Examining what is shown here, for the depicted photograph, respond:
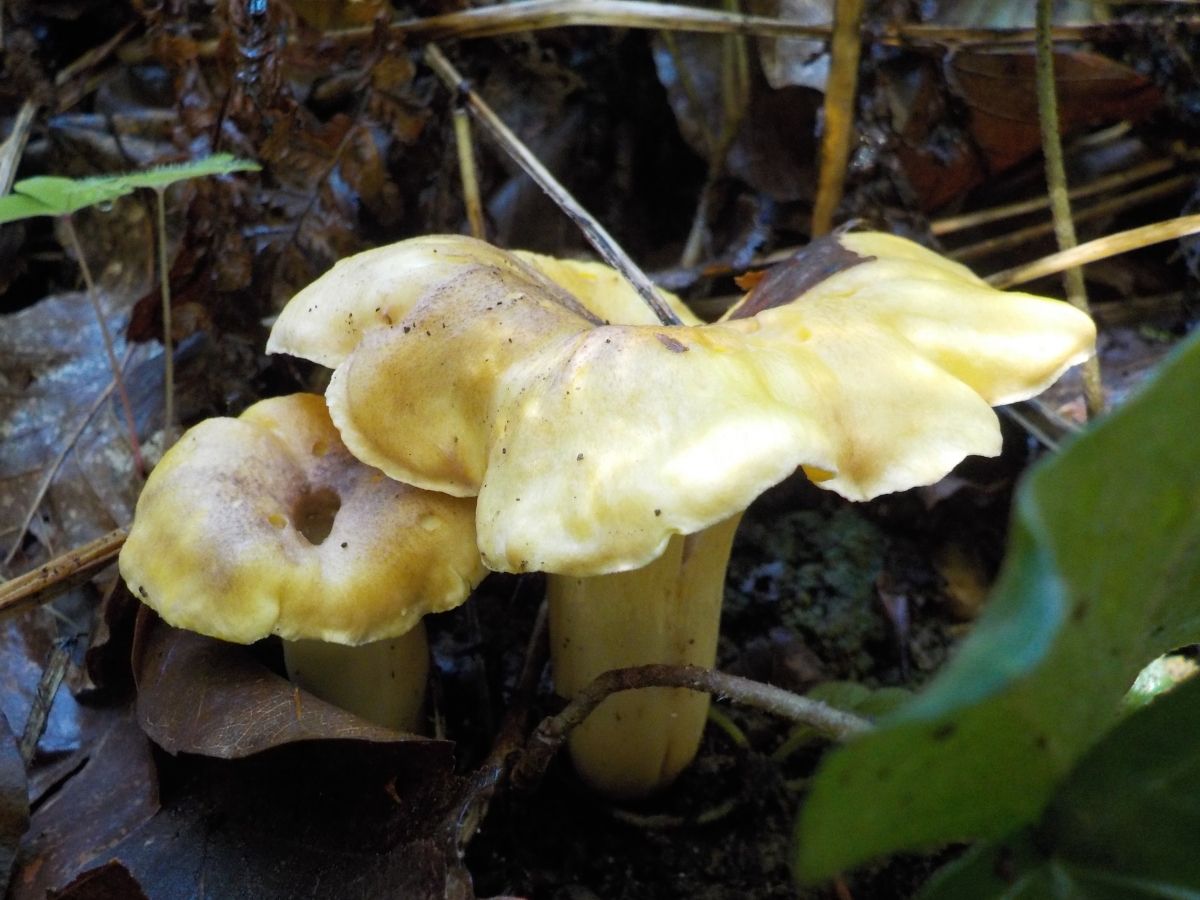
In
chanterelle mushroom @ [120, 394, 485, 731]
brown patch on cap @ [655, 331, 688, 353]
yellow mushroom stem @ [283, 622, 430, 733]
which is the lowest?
yellow mushroom stem @ [283, 622, 430, 733]

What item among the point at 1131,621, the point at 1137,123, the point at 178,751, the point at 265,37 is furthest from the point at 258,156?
the point at 1137,123

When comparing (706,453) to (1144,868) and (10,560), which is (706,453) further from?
(10,560)

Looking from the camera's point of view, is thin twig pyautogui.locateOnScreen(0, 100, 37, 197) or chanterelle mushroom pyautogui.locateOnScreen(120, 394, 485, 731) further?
thin twig pyautogui.locateOnScreen(0, 100, 37, 197)

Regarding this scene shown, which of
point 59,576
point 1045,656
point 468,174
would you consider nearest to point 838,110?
point 468,174

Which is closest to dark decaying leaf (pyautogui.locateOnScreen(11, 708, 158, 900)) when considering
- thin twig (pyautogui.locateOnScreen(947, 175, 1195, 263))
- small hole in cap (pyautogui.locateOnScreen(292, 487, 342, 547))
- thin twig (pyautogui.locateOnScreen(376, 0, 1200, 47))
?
small hole in cap (pyautogui.locateOnScreen(292, 487, 342, 547))

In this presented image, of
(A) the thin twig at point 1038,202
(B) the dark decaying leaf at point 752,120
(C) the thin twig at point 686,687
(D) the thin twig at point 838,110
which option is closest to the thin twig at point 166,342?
(C) the thin twig at point 686,687

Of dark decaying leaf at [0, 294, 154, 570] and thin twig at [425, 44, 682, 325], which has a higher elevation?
thin twig at [425, 44, 682, 325]

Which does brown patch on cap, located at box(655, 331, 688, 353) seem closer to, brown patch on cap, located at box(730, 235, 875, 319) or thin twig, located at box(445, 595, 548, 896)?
brown patch on cap, located at box(730, 235, 875, 319)
